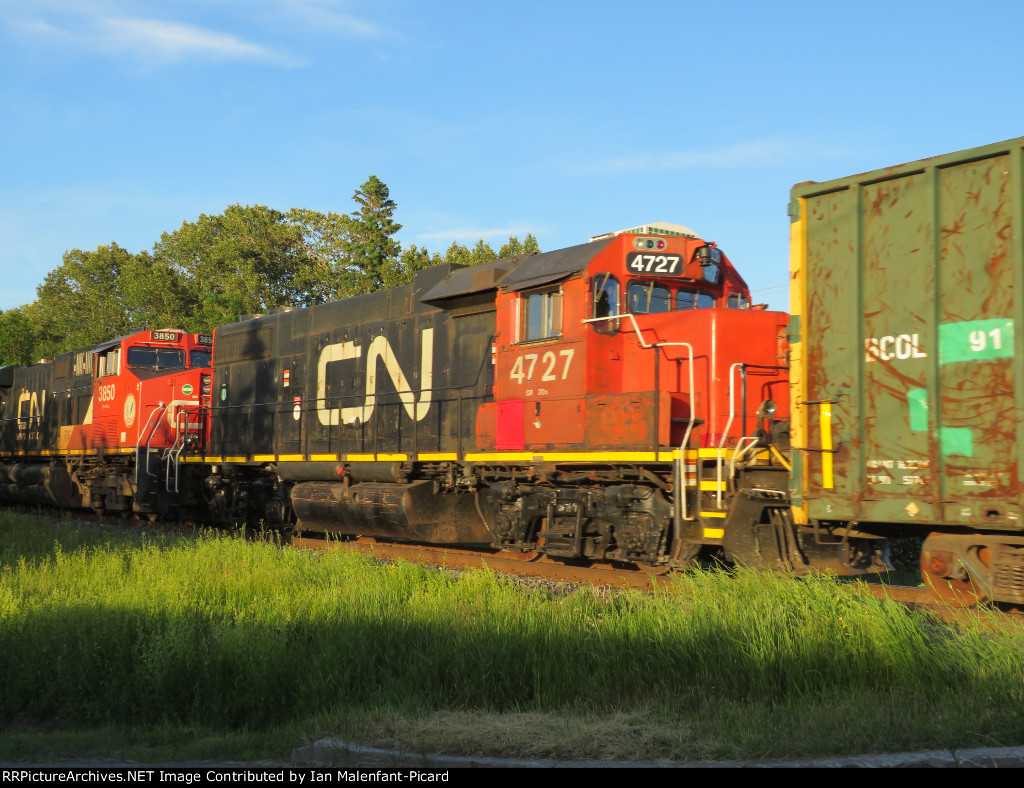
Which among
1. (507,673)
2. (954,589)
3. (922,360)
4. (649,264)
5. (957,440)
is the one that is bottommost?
(507,673)

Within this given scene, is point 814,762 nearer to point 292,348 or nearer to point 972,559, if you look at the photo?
point 972,559

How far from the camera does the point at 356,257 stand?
4288 cm

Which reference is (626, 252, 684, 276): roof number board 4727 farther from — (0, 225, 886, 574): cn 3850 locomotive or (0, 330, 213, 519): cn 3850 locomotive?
(0, 330, 213, 519): cn 3850 locomotive

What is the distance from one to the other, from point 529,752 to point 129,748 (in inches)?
89.2

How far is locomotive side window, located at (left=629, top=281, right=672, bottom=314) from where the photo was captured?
10.4m

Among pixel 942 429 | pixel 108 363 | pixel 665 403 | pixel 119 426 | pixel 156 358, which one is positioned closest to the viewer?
pixel 942 429

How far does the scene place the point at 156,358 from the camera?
66.8 feet

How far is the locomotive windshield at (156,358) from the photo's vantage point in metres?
20.2

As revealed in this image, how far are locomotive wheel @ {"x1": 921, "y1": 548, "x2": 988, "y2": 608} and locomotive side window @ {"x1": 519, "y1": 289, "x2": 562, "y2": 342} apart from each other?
4.89 m

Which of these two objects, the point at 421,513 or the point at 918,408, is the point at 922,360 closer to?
the point at 918,408

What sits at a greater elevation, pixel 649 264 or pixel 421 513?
pixel 649 264

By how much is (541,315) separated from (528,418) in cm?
123

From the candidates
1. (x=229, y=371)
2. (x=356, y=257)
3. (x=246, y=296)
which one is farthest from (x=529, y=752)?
(x=246, y=296)

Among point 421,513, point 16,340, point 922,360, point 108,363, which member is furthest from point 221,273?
point 922,360
